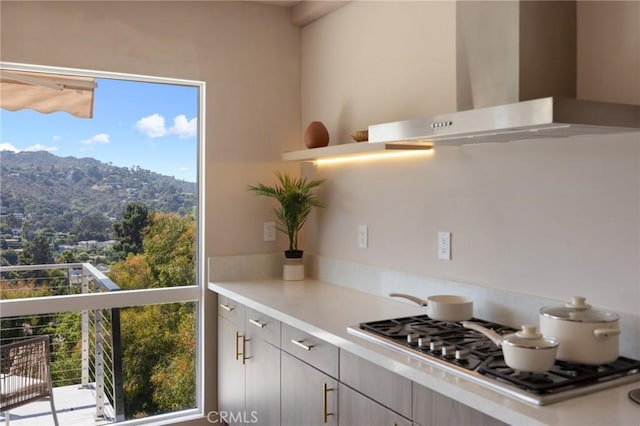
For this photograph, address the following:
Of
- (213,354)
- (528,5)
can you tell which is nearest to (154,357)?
(213,354)

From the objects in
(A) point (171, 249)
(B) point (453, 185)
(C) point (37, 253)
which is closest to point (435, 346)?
(B) point (453, 185)

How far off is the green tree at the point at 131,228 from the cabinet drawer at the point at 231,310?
1.84 feet

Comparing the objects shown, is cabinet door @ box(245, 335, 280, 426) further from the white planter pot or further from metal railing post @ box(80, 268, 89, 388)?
metal railing post @ box(80, 268, 89, 388)

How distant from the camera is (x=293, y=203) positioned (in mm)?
3359

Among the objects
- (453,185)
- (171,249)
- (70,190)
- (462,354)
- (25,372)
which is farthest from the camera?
(171,249)

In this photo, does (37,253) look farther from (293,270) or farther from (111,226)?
(293,270)

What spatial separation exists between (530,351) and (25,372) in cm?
252

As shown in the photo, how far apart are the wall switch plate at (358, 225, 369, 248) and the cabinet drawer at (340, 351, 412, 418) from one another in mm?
1016

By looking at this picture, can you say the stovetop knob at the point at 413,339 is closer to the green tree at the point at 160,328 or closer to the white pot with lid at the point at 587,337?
the white pot with lid at the point at 587,337

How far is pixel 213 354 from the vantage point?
342 cm

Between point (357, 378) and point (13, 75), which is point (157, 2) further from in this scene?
point (357, 378)

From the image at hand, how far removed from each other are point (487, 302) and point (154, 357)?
1.98 meters

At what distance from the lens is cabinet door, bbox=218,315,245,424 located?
3.03 meters

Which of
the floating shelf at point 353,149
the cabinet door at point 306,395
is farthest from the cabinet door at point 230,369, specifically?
the floating shelf at point 353,149
